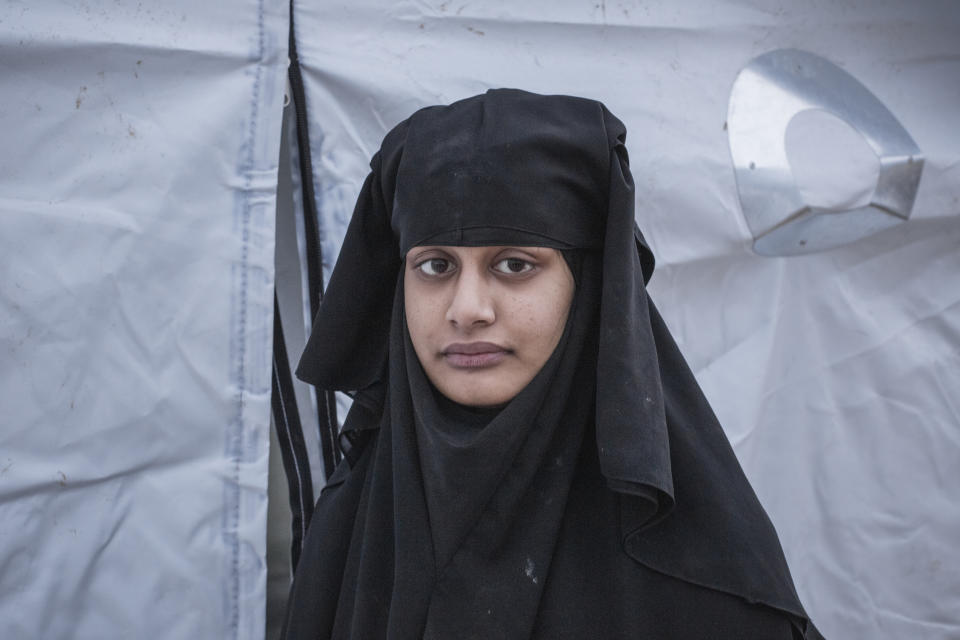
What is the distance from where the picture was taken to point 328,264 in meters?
1.71

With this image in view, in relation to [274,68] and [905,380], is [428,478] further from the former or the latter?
[905,380]

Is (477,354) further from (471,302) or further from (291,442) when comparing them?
(291,442)

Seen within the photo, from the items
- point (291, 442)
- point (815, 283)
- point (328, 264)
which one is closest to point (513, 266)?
point (328, 264)

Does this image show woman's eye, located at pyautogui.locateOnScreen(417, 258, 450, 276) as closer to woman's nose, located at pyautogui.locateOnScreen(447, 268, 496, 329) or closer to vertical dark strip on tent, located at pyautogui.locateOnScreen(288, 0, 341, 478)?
woman's nose, located at pyautogui.locateOnScreen(447, 268, 496, 329)

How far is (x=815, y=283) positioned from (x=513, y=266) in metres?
1.10

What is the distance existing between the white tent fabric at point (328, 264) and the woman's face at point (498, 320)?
1.80 feet

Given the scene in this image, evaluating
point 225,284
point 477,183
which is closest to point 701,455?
point 477,183

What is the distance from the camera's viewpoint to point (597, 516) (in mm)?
1231

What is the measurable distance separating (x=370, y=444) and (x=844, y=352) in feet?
4.10

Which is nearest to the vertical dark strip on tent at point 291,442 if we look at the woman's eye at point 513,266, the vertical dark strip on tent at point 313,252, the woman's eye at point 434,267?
the vertical dark strip on tent at point 313,252

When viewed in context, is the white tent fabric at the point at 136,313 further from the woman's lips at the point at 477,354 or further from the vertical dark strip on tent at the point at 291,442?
the woman's lips at the point at 477,354

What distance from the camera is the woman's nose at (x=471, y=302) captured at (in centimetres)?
121

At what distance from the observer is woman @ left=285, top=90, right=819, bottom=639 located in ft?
3.79

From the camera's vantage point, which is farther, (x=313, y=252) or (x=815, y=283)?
(x=815, y=283)
